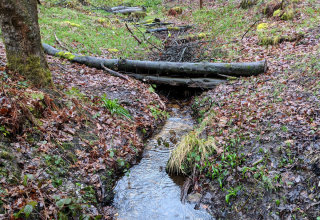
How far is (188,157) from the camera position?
5379 millimetres

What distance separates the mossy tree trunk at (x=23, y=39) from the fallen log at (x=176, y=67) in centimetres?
470

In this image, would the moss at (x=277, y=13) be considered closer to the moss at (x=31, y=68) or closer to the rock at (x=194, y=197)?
the rock at (x=194, y=197)

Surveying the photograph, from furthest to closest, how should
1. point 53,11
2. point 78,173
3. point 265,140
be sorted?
point 53,11, point 265,140, point 78,173

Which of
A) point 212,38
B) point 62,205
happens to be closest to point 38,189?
point 62,205

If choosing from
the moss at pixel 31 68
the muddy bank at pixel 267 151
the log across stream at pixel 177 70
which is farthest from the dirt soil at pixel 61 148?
the log across stream at pixel 177 70

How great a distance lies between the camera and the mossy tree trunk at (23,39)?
4535 mm

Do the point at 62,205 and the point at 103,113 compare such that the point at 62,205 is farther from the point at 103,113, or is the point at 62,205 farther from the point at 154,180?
the point at 103,113

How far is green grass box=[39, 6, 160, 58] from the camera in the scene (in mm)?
12203

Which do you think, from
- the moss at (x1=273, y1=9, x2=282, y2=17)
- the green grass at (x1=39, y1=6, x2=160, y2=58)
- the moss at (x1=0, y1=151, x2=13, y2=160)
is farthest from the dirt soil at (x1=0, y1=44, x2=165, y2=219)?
the moss at (x1=273, y1=9, x2=282, y2=17)

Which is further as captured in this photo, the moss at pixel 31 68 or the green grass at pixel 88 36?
the green grass at pixel 88 36

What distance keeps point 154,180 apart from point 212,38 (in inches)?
461

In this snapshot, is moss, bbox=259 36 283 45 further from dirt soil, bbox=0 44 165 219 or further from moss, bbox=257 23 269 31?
dirt soil, bbox=0 44 165 219

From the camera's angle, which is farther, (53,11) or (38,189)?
(53,11)

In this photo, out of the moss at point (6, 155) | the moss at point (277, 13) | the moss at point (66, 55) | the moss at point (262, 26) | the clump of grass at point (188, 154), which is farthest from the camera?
the moss at point (277, 13)
